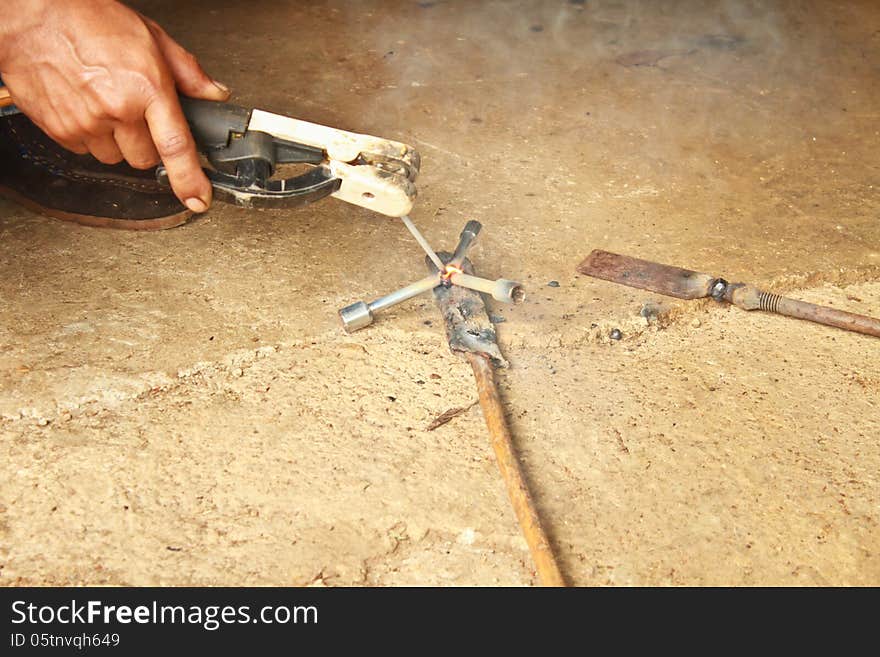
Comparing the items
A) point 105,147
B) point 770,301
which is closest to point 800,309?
point 770,301

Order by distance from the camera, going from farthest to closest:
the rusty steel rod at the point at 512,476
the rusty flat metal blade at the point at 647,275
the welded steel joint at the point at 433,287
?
1. the rusty flat metal blade at the point at 647,275
2. the welded steel joint at the point at 433,287
3. the rusty steel rod at the point at 512,476

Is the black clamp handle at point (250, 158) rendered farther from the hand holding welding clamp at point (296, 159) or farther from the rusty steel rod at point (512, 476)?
the rusty steel rod at point (512, 476)

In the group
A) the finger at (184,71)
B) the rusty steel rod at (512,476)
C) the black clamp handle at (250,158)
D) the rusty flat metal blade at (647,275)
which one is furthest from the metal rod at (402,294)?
the finger at (184,71)

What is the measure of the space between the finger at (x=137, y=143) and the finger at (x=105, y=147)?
0.06 feet

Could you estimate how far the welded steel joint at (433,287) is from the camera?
199 centimetres

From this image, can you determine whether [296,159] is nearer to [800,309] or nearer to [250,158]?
[250,158]

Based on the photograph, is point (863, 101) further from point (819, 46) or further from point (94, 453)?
point (94, 453)

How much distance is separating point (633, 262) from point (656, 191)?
1.43 ft

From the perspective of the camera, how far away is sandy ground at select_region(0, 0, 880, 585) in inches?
63.6

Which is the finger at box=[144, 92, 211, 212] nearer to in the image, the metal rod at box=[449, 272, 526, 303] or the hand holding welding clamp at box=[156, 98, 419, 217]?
the hand holding welding clamp at box=[156, 98, 419, 217]

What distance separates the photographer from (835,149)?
2820 millimetres

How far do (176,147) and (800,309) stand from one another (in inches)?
53.9

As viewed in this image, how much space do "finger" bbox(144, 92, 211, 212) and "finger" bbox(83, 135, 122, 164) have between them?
0.12m

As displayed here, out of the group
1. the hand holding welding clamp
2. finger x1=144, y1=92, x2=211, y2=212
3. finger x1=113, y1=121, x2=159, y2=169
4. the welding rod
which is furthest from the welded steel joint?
finger x1=113, y1=121, x2=159, y2=169
